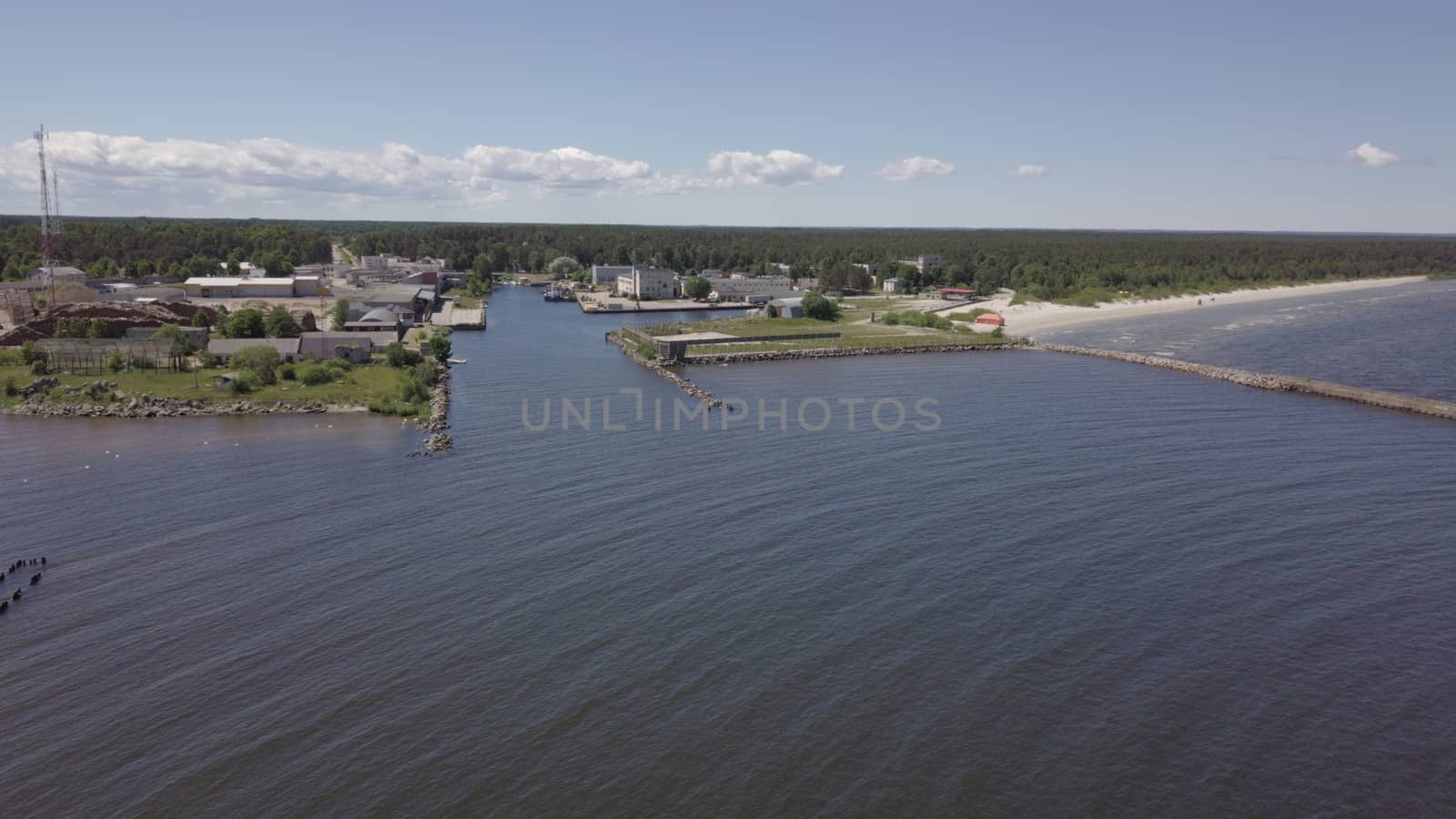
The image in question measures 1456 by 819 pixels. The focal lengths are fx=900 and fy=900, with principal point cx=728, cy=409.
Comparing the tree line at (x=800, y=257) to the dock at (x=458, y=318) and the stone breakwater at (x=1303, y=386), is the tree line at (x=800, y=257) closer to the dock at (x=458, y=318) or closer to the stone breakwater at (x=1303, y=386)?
the dock at (x=458, y=318)

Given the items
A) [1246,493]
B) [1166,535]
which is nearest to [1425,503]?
[1246,493]

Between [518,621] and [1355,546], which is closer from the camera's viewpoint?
[518,621]

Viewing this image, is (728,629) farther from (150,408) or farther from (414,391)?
(150,408)

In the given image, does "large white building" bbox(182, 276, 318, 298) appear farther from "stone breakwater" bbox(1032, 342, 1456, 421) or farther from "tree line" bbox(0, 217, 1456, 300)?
"stone breakwater" bbox(1032, 342, 1456, 421)

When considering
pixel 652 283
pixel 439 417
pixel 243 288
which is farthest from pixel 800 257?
pixel 439 417

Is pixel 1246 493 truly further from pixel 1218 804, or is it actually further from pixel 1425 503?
pixel 1218 804

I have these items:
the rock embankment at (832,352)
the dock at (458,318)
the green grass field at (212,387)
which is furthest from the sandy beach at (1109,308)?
the green grass field at (212,387)
